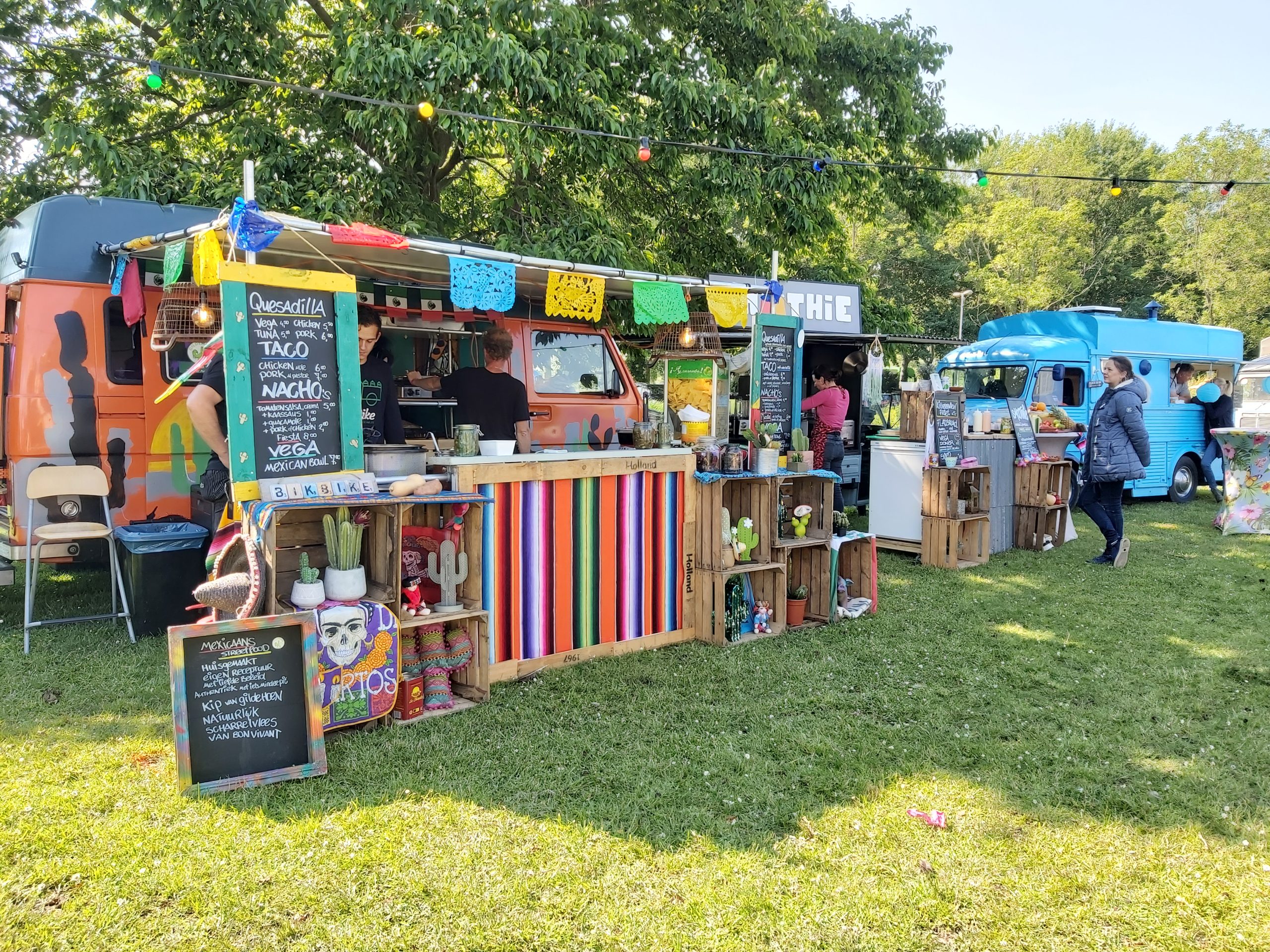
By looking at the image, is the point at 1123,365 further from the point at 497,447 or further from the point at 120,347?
the point at 120,347

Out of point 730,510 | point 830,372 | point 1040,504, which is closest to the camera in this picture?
point 730,510

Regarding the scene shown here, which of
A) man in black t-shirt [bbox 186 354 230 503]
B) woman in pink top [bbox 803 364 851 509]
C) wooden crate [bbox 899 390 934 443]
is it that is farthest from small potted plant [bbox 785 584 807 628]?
man in black t-shirt [bbox 186 354 230 503]

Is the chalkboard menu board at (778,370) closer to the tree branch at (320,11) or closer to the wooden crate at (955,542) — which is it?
the wooden crate at (955,542)

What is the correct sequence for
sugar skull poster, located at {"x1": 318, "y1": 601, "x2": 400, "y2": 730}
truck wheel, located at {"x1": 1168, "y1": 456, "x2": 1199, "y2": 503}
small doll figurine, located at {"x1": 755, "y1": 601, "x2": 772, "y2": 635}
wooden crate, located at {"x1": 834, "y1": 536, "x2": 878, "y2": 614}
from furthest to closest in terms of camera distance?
truck wheel, located at {"x1": 1168, "y1": 456, "x2": 1199, "y2": 503} → wooden crate, located at {"x1": 834, "y1": 536, "x2": 878, "y2": 614} → small doll figurine, located at {"x1": 755, "y1": 601, "x2": 772, "y2": 635} → sugar skull poster, located at {"x1": 318, "y1": 601, "x2": 400, "y2": 730}

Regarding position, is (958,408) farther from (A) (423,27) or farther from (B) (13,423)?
(B) (13,423)

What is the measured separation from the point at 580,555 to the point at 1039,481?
19.2ft

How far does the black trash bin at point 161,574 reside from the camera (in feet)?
16.5

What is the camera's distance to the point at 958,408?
7.87 metres

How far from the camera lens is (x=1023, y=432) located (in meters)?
8.69

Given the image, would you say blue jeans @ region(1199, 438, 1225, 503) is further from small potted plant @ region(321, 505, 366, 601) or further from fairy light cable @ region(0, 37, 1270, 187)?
small potted plant @ region(321, 505, 366, 601)

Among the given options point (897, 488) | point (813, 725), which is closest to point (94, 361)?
point (813, 725)

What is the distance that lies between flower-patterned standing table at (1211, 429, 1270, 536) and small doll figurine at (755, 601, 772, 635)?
681 cm

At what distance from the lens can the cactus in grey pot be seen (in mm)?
4152

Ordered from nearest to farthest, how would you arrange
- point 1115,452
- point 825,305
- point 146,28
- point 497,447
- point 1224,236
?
1. point 497,447
2. point 1115,452
3. point 146,28
4. point 825,305
5. point 1224,236
